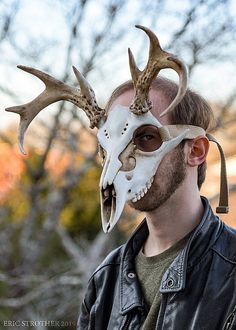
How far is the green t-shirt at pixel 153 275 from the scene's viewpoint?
181cm

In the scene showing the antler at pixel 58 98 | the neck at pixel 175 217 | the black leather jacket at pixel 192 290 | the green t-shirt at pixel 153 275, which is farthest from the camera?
the antler at pixel 58 98

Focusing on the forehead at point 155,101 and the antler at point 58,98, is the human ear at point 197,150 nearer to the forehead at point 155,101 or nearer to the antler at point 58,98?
the forehead at point 155,101

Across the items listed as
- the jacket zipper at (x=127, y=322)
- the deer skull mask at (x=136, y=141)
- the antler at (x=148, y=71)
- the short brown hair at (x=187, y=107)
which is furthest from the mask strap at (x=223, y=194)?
the jacket zipper at (x=127, y=322)

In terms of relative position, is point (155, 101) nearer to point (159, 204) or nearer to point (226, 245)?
point (159, 204)

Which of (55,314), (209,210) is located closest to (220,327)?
(209,210)

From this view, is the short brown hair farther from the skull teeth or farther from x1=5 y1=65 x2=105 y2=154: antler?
the skull teeth

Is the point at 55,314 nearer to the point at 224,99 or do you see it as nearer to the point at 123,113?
the point at 224,99

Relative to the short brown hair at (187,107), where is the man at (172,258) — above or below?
below

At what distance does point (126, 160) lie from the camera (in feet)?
6.23

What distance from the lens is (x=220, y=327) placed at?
1.67m

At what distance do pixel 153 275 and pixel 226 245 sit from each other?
23 centimetres

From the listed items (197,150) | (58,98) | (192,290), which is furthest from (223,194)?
(58,98)

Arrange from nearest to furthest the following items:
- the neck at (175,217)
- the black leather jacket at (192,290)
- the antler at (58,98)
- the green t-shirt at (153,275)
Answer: the black leather jacket at (192,290) → the green t-shirt at (153,275) → the neck at (175,217) → the antler at (58,98)

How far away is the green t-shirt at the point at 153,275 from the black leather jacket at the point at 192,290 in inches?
0.9
